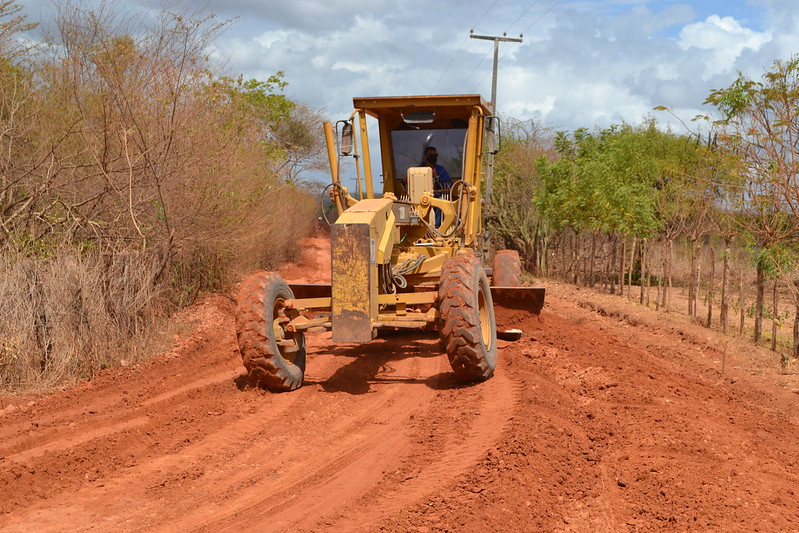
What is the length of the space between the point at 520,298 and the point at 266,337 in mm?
3972

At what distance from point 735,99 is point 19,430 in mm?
10320

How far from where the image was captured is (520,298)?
33.2 ft

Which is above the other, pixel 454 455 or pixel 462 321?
pixel 462 321

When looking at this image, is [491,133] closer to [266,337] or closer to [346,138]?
[346,138]

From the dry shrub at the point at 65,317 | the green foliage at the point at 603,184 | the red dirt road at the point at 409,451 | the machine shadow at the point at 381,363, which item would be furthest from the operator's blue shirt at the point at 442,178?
the green foliage at the point at 603,184

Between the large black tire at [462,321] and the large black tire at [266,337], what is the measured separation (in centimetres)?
158

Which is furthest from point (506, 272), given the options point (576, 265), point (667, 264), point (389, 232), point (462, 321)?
point (576, 265)

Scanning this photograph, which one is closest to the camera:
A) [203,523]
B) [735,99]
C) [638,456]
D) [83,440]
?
[203,523]

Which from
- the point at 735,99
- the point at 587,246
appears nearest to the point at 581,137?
the point at 587,246

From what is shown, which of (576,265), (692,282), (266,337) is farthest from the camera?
(576,265)

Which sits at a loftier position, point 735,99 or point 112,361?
point 735,99

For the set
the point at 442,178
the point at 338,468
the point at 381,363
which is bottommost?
the point at 381,363

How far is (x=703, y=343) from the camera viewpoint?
11.6 metres

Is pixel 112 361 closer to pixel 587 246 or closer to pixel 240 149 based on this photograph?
pixel 240 149
